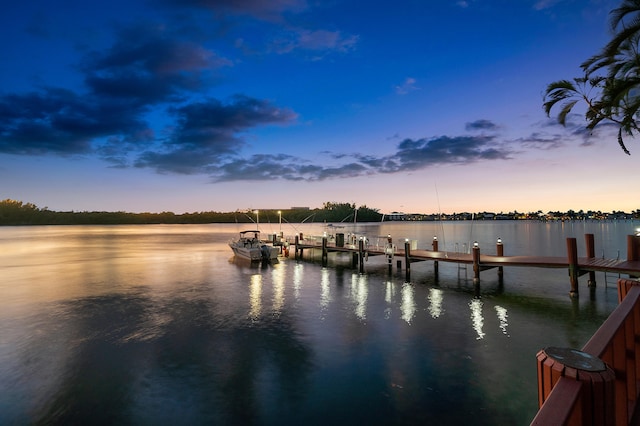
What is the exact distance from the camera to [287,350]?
15117 millimetres

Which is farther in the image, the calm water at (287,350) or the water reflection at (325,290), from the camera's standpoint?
the water reflection at (325,290)

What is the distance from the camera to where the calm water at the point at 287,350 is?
10.5 m

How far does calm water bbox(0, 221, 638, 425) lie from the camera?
10492 millimetres

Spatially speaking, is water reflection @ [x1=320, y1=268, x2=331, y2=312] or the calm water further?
water reflection @ [x1=320, y1=268, x2=331, y2=312]

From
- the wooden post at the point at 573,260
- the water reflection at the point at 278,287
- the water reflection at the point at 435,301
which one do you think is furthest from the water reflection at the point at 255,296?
the wooden post at the point at 573,260

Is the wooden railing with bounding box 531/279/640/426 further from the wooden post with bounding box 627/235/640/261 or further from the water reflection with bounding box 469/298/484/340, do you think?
the wooden post with bounding box 627/235/640/261

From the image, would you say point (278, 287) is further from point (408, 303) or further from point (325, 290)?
point (408, 303)

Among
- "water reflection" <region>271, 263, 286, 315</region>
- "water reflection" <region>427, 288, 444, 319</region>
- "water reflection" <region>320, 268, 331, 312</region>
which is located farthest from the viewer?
"water reflection" <region>320, 268, 331, 312</region>

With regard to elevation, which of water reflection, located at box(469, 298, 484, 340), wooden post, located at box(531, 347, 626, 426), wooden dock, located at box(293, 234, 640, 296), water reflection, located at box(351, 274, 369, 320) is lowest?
water reflection, located at box(469, 298, 484, 340)

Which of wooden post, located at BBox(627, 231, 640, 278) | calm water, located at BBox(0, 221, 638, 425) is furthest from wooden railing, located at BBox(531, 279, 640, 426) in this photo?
wooden post, located at BBox(627, 231, 640, 278)

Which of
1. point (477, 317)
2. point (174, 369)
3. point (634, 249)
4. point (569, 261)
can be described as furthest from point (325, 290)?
point (634, 249)

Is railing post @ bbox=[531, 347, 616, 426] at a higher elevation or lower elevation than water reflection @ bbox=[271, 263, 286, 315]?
higher

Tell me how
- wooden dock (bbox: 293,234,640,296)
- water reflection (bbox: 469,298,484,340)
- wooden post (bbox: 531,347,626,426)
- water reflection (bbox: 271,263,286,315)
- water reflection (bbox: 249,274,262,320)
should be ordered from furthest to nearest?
1. water reflection (bbox: 271,263,286,315)
2. wooden dock (bbox: 293,234,640,296)
3. water reflection (bbox: 249,274,262,320)
4. water reflection (bbox: 469,298,484,340)
5. wooden post (bbox: 531,347,626,426)

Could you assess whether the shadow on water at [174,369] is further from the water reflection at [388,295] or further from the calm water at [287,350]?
the water reflection at [388,295]
